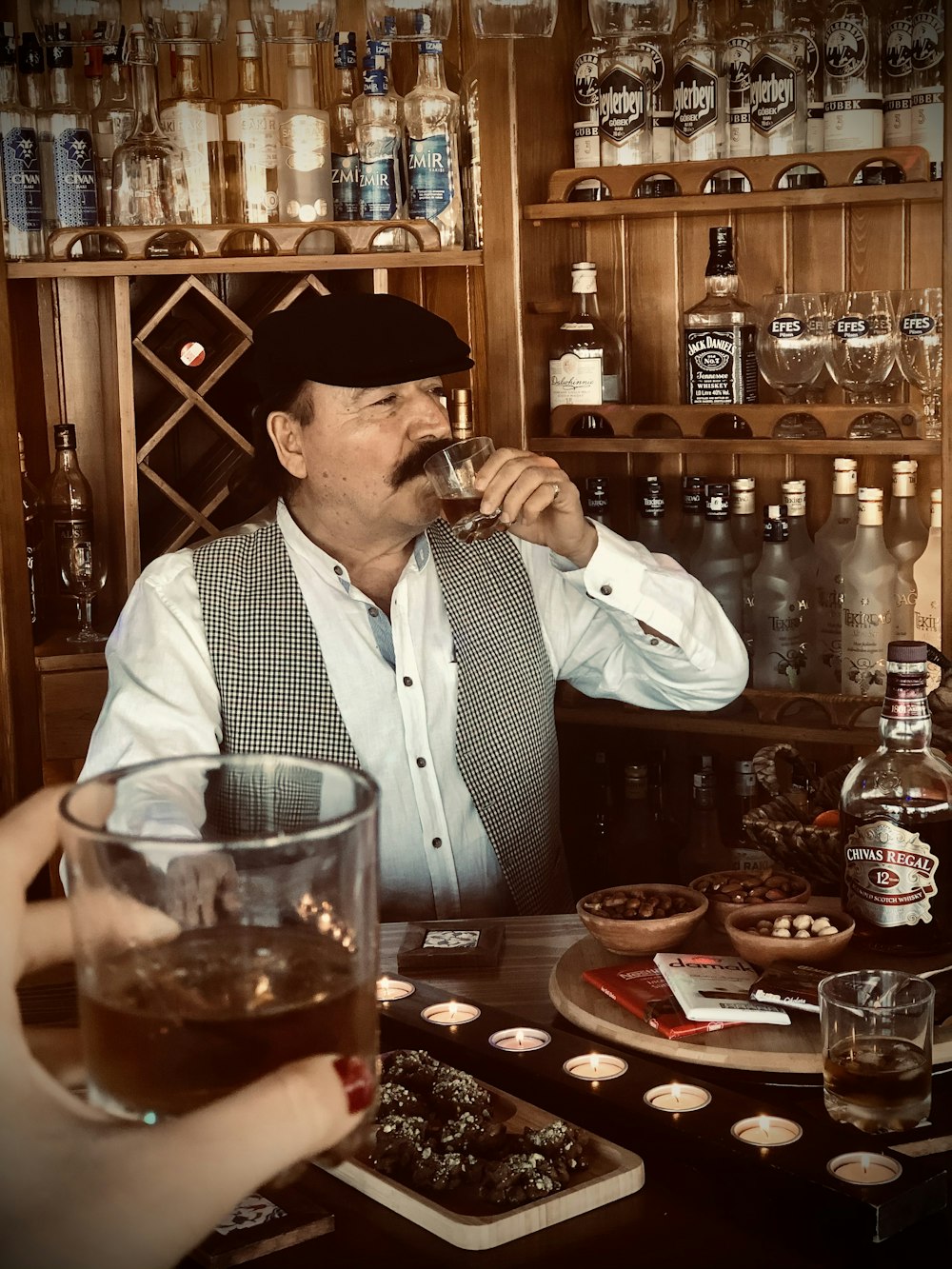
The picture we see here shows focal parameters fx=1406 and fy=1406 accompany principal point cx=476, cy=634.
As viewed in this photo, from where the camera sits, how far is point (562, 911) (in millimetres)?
2424

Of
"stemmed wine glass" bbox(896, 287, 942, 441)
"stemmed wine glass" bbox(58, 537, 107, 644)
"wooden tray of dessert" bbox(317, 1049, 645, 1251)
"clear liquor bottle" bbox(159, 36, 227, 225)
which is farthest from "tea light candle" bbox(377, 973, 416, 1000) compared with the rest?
"clear liquor bottle" bbox(159, 36, 227, 225)

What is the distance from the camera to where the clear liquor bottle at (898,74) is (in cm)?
233

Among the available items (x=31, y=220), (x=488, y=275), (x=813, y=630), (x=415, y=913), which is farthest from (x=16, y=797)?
(x=813, y=630)

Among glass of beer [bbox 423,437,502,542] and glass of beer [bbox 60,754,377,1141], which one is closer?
glass of beer [bbox 60,754,377,1141]

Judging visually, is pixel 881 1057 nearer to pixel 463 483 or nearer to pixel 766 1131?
pixel 766 1131

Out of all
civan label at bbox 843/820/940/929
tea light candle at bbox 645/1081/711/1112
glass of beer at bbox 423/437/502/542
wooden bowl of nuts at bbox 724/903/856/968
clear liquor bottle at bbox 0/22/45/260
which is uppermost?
clear liquor bottle at bbox 0/22/45/260

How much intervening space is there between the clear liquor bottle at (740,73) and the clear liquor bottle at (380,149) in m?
0.64

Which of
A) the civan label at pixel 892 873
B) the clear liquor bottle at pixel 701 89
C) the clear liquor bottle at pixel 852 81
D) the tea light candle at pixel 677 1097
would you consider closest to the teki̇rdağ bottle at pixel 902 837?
the civan label at pixel 892 873

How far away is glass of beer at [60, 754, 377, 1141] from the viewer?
0.54 meters

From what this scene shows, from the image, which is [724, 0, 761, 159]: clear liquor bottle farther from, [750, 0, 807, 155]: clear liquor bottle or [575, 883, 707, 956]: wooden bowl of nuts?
[575, 883, 707, 956]: wooden bowl of nuts

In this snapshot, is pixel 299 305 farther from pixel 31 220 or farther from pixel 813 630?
pixel 813 630

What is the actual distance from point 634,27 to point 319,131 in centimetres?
62

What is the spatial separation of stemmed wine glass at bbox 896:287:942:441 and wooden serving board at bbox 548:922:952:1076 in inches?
45.9

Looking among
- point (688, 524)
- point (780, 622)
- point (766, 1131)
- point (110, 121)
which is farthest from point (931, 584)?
point (110, 121)
